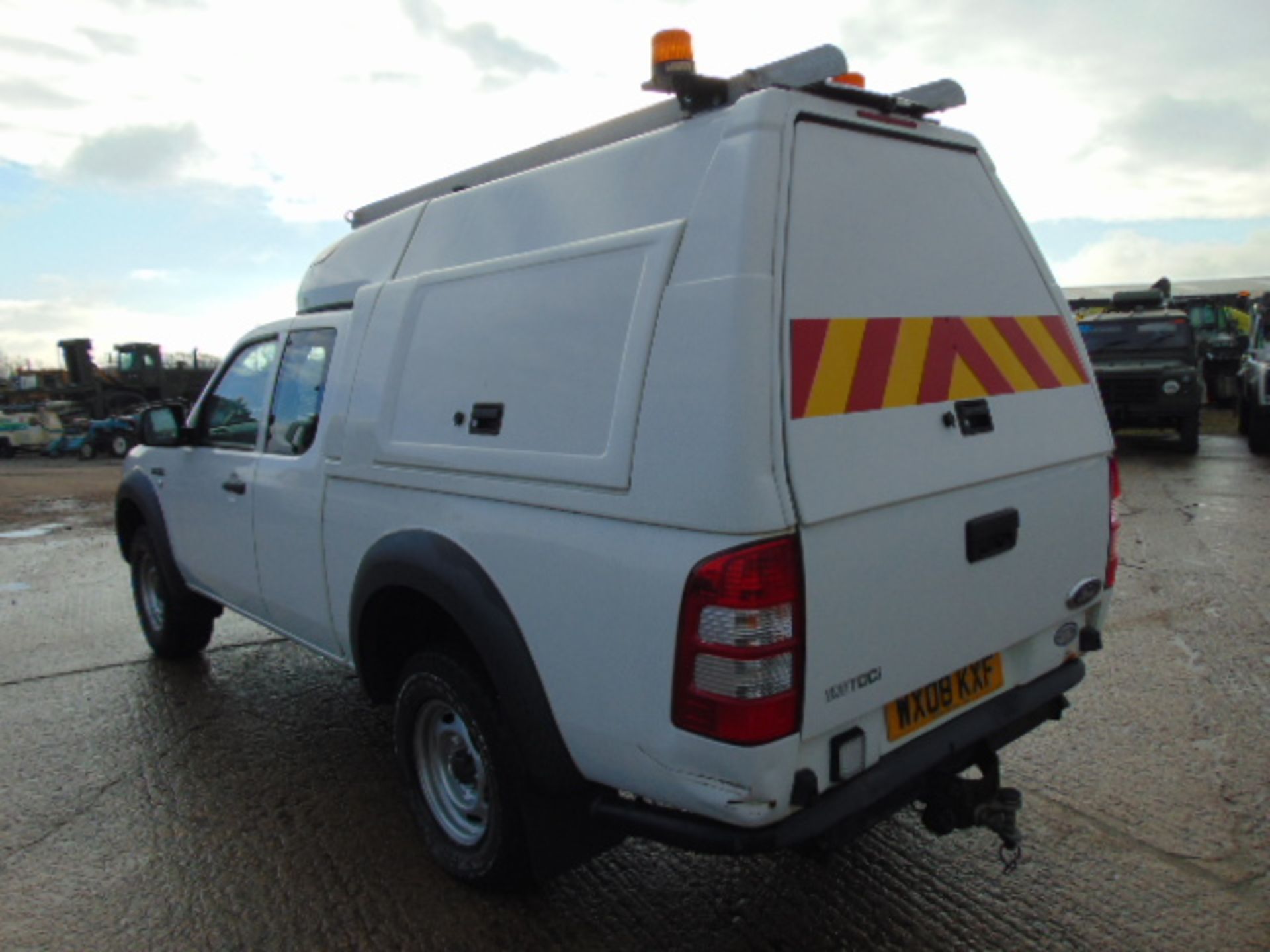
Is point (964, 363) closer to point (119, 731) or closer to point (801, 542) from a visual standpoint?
point (801, 542)

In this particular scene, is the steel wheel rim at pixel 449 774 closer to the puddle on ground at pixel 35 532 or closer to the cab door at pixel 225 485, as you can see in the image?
the cab door at pixel 225 485

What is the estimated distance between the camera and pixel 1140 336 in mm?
13148

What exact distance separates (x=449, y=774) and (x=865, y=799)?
1.40m

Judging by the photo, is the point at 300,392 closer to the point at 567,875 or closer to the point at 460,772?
the point at 460,772

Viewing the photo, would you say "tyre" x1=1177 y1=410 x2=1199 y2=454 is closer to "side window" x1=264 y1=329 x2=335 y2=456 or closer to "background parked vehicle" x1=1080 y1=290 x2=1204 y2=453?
"background parked vehicle" x1=1080 y1=290 x2=1204 y2=453

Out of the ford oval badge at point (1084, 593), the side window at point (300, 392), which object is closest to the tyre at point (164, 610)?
the side window at point (300, 392)

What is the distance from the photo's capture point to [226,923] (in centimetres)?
266

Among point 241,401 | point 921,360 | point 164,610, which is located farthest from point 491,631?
point 164,610

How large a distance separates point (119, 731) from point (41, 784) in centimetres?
50

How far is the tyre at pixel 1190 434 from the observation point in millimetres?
12430

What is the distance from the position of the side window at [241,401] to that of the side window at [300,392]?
14 centimetres

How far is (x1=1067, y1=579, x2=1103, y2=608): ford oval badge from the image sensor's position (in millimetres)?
2709

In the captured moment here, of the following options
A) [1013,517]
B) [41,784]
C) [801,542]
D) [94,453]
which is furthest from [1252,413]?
[94,453]

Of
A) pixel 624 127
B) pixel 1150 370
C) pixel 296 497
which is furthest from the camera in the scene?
pixel 1150 370
